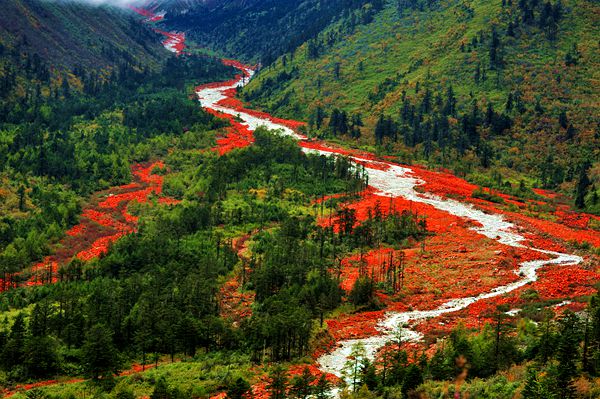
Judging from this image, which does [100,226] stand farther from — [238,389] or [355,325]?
[238,389]

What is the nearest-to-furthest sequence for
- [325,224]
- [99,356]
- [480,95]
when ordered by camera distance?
[99,356] < [325,224] < [480,95]

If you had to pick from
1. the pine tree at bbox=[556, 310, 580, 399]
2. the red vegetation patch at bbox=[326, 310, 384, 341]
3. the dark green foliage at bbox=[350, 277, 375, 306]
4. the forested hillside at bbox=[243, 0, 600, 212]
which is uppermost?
the forested hillside at bbox=[243, 0, 600, 212]

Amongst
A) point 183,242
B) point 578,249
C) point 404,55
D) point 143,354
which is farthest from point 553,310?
point 404,55

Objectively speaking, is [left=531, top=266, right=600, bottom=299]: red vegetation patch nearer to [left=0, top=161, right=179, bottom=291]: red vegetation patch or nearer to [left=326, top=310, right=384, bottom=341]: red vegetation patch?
[left=326, top=310, right=384, bottom=341]: red vegetation patch

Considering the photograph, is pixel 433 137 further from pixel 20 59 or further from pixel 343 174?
pixel 20 59

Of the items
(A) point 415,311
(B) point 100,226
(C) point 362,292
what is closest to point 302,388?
(C) point 362,292

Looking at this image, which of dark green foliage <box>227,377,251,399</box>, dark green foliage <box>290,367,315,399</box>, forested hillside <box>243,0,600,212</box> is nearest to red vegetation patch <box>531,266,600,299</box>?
dark green foliage <box>290,367,315,399</box>
